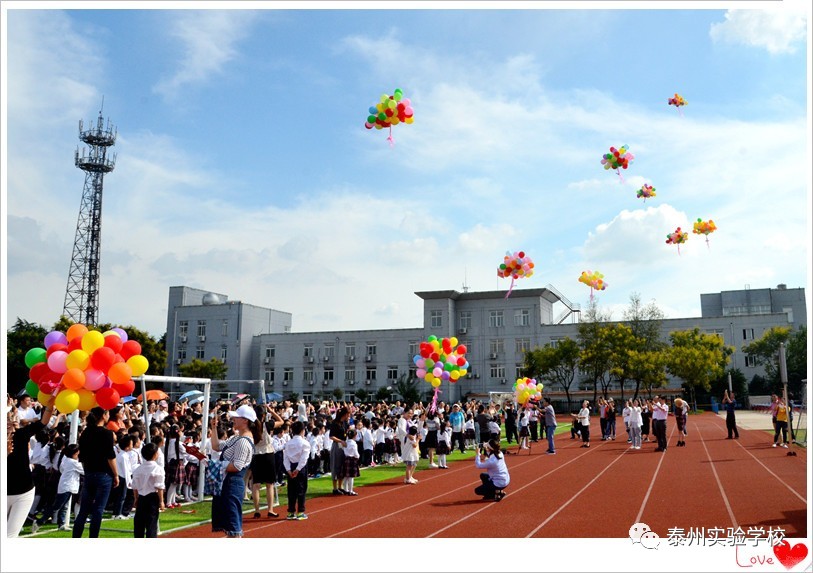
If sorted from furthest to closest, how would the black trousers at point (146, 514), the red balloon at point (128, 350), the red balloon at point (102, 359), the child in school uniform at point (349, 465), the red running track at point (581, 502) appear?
the child in school uniform at point (349, 465) → the red running track at point (581, 502) → the red balloon at point (128, 350) → the red balloon at point (102, 359) → the black trousers at point (146, 514)

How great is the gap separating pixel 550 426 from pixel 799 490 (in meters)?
8.75

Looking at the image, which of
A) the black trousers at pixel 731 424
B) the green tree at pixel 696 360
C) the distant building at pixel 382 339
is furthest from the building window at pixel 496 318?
the black trousers at pixel 731 424

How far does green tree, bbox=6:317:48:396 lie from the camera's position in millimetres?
37281

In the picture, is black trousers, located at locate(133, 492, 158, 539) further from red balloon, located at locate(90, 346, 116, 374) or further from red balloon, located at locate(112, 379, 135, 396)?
red balloon, located at locate(90, 346, 116, 374)

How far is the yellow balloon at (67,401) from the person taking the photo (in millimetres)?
7410

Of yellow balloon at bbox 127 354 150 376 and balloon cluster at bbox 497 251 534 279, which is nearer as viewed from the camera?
yellow balloon at bbox 127 354 150 376

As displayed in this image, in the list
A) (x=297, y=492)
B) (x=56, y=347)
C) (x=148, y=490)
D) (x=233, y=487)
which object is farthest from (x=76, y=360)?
(x=297, y=492)

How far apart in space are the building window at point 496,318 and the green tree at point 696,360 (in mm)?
13142

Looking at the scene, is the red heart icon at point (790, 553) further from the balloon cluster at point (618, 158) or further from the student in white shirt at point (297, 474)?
the balloon cluster at point (618, 158)

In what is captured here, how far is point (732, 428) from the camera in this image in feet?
71.5

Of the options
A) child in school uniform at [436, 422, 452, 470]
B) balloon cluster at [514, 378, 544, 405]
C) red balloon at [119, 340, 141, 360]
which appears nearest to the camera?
red balloon at [119, 340, 141, 360]

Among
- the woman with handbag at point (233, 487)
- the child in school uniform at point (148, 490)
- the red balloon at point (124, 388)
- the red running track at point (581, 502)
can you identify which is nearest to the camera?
the woman with handbag at point (233, 487)

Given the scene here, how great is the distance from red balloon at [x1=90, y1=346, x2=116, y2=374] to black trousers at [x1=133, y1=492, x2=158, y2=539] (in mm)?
1532

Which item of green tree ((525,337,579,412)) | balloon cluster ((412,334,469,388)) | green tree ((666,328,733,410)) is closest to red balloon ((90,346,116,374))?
balloon cluster ((412,334,469,388))
